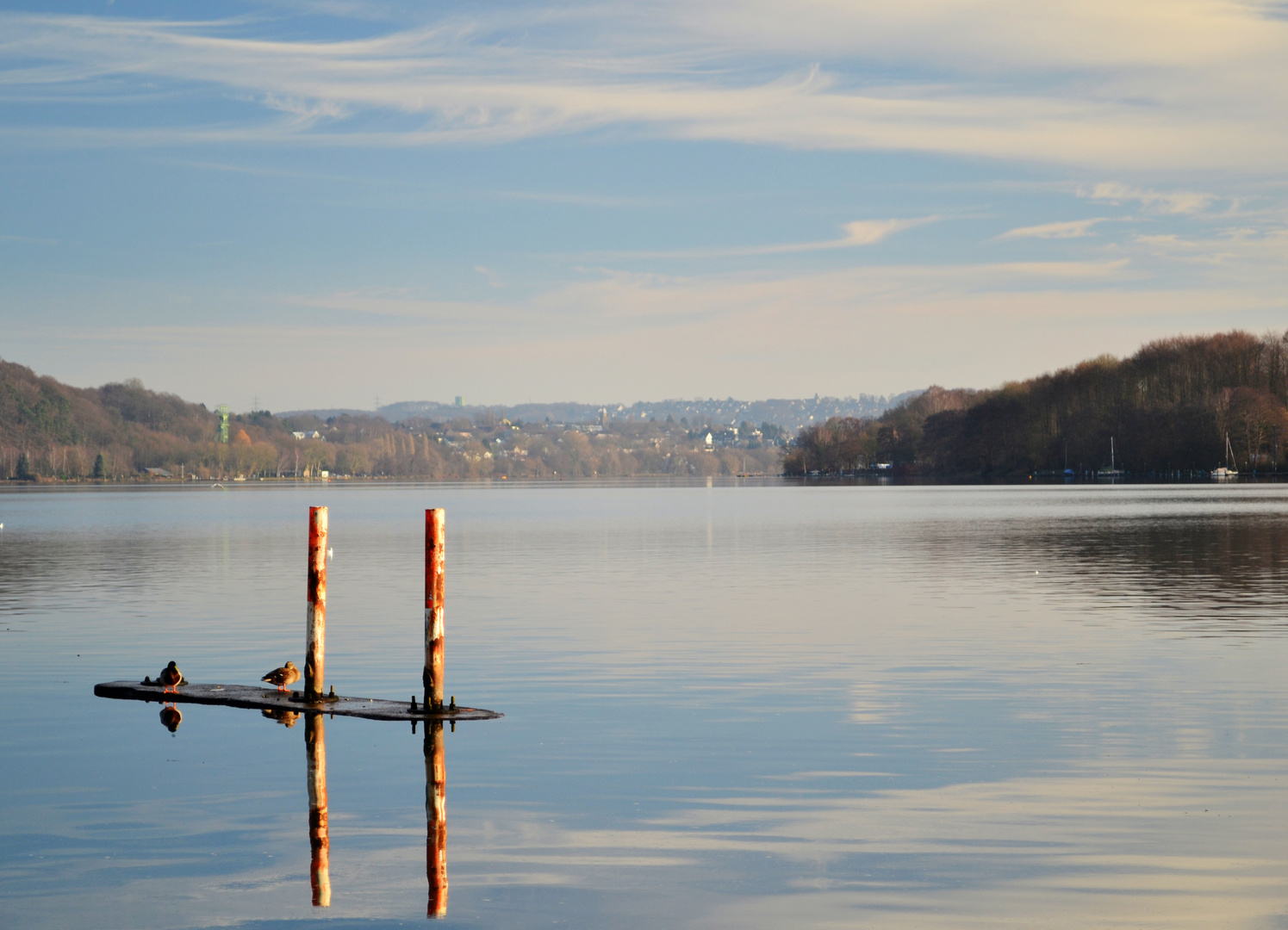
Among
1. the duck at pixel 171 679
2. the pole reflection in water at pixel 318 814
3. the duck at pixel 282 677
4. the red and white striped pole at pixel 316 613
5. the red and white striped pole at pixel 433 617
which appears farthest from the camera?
the duck at pixel 282 677

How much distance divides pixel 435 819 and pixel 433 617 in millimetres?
6674

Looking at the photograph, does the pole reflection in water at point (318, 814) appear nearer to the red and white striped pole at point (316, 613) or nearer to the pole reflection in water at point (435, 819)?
the red and white striped pole at point (316, 613)

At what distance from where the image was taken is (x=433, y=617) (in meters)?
21.7

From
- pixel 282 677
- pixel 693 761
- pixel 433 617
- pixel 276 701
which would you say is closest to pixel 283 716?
pixel 276 701

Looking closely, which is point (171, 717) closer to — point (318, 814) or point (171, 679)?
point (171, 679)

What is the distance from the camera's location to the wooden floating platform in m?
21.1

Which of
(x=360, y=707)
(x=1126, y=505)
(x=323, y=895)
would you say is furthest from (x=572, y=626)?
(x=1126, y=505)

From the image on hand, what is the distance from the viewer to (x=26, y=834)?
1460 cm

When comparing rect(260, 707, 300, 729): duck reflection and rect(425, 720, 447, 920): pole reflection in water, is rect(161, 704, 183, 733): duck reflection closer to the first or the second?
rect(260, 707, 300, 729): duck reflection

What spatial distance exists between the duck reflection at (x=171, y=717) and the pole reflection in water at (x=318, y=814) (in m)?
2.03

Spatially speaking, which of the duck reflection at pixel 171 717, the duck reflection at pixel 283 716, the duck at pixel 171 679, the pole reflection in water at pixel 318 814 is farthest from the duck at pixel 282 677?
the pole reflection in water at pixel 318 814

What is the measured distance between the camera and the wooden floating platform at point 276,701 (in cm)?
2109

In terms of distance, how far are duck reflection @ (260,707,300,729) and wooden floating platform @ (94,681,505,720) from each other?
92 millimetres

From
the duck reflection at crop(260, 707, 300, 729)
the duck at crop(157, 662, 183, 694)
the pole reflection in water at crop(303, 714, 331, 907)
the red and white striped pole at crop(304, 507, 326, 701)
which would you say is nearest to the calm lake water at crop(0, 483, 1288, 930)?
the pole reflection in water at crop(303, 714, 331, 907)
